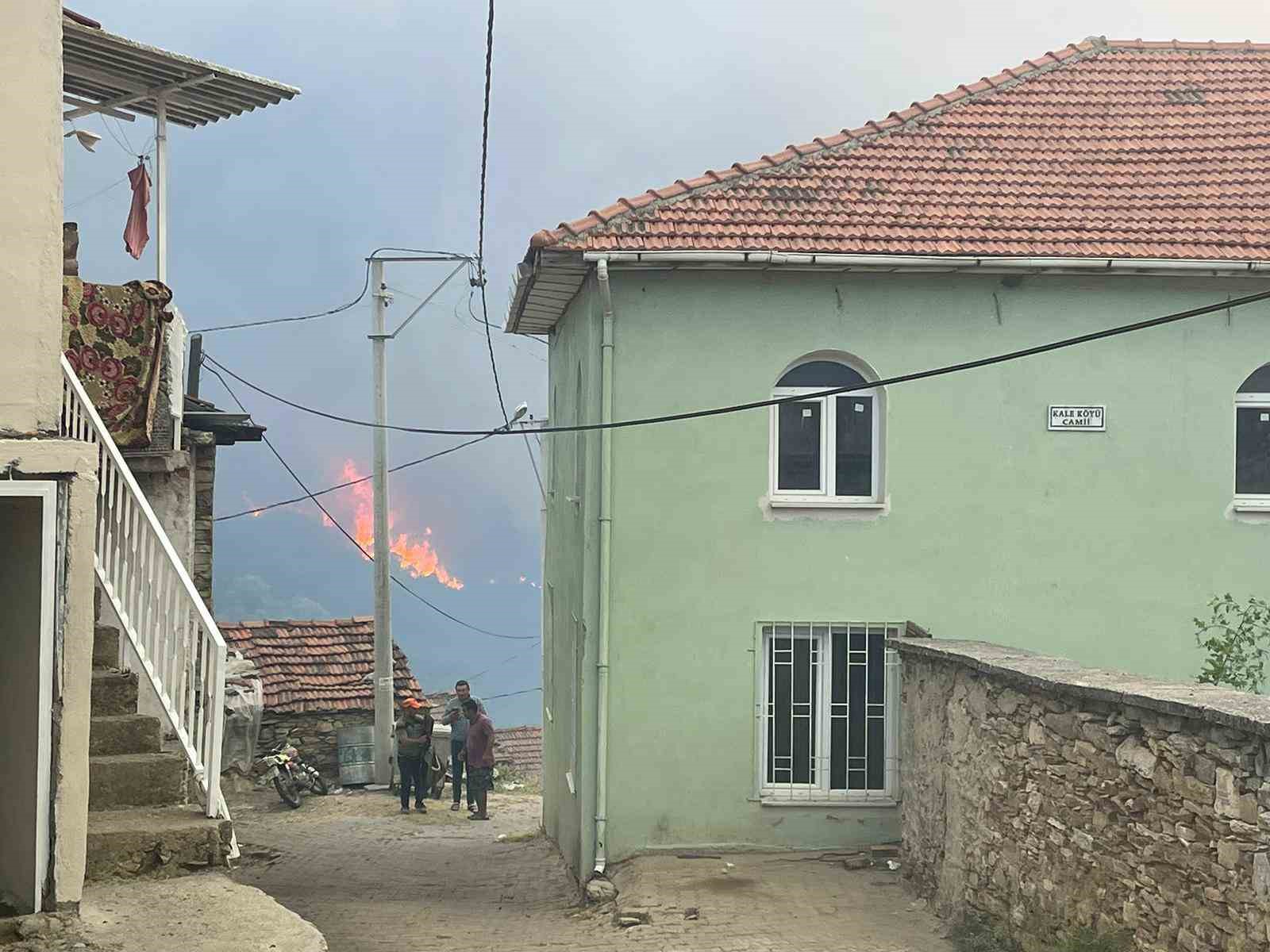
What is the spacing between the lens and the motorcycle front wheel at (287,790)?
2159 centimetres

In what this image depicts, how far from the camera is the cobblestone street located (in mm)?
10188

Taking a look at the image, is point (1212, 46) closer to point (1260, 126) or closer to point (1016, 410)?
point (1260, 126)

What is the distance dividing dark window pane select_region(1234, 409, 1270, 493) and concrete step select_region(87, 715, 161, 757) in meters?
9.39

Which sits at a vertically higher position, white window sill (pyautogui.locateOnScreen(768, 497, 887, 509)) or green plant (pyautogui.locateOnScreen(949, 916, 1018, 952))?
white window sill (pyautogui.locateOnScreen(768, 497, 887, 509))

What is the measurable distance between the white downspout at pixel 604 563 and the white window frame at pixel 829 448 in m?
1.42

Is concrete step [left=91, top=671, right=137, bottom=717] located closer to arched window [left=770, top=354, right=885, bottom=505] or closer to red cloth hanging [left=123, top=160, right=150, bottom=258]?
red cloth hanging [left=123, top=160, right=150, bottom=258]

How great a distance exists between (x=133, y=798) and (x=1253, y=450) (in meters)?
9.79

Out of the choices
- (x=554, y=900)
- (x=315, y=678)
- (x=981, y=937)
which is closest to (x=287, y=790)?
(x=315, y=678)

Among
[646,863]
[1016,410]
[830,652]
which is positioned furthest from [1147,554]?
[646,863]

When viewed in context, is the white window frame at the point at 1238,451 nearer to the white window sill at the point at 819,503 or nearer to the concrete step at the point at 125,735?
the white window sill at the point at 819,503

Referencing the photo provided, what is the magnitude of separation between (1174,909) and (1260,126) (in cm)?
1032

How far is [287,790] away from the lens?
21.6 m

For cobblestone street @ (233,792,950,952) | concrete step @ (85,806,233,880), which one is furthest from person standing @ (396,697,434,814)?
concrete step @ (85,806,233,880)

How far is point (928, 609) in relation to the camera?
516 inches
